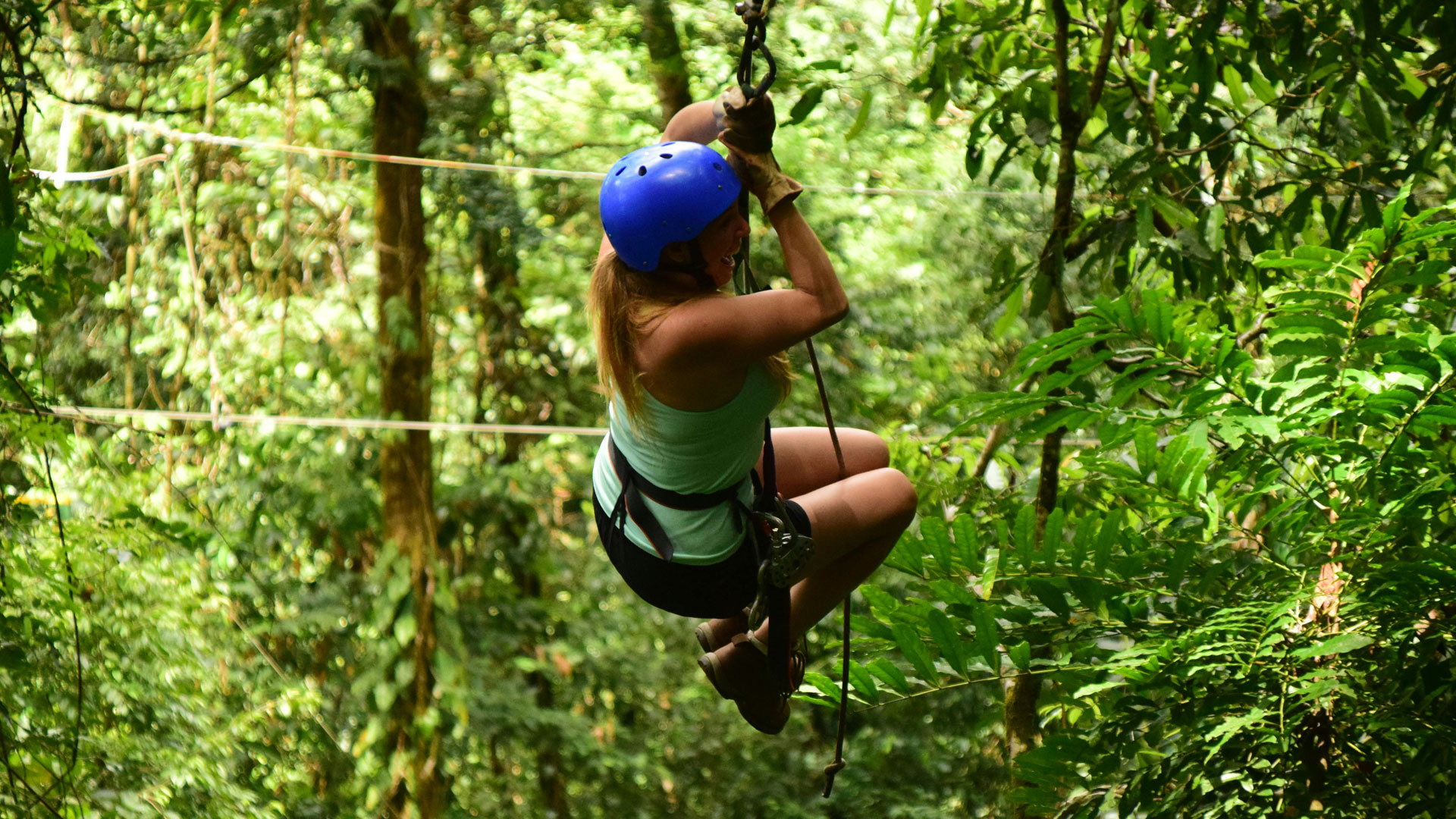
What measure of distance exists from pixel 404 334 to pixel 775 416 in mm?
1995

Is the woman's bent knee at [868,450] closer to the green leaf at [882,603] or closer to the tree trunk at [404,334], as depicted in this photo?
the green leaf at [882,603]

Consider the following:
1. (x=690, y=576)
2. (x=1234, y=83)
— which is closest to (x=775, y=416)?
(x=1234, y=83)

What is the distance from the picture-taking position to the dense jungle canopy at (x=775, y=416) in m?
2.65

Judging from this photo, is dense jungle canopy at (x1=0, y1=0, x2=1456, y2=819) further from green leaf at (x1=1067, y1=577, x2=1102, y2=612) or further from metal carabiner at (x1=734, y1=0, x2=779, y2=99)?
metal carabiner at (x1=734, y1=0, x2=779, y2=99)

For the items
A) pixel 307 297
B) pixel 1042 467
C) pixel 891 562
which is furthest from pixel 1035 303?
pixel 307 297

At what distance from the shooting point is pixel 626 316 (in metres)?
2.27

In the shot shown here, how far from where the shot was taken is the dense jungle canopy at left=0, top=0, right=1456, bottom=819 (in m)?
2.65

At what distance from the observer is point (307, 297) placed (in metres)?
7.80

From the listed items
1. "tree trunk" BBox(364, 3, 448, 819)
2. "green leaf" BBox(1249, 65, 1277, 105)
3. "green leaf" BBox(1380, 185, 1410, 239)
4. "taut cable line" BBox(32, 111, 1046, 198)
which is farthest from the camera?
"tree trunk" BBox(364, 3, 448, 819)

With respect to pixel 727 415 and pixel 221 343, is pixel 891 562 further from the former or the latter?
pixel 221 343

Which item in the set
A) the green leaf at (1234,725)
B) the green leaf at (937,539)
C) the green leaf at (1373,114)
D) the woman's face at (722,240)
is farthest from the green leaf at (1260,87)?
the woman's face at (722,240)

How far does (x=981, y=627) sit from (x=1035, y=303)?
1.01m

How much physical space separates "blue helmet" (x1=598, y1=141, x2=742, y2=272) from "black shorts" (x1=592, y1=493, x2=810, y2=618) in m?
0.55

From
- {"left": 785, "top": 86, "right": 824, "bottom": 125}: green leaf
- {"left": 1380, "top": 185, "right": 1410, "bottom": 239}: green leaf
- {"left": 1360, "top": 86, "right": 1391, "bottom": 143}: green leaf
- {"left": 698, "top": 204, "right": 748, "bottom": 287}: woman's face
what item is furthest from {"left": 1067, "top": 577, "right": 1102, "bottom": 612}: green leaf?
{"left": 785, "top": 86, "right": 824, "bottom": 125}: green leaf
